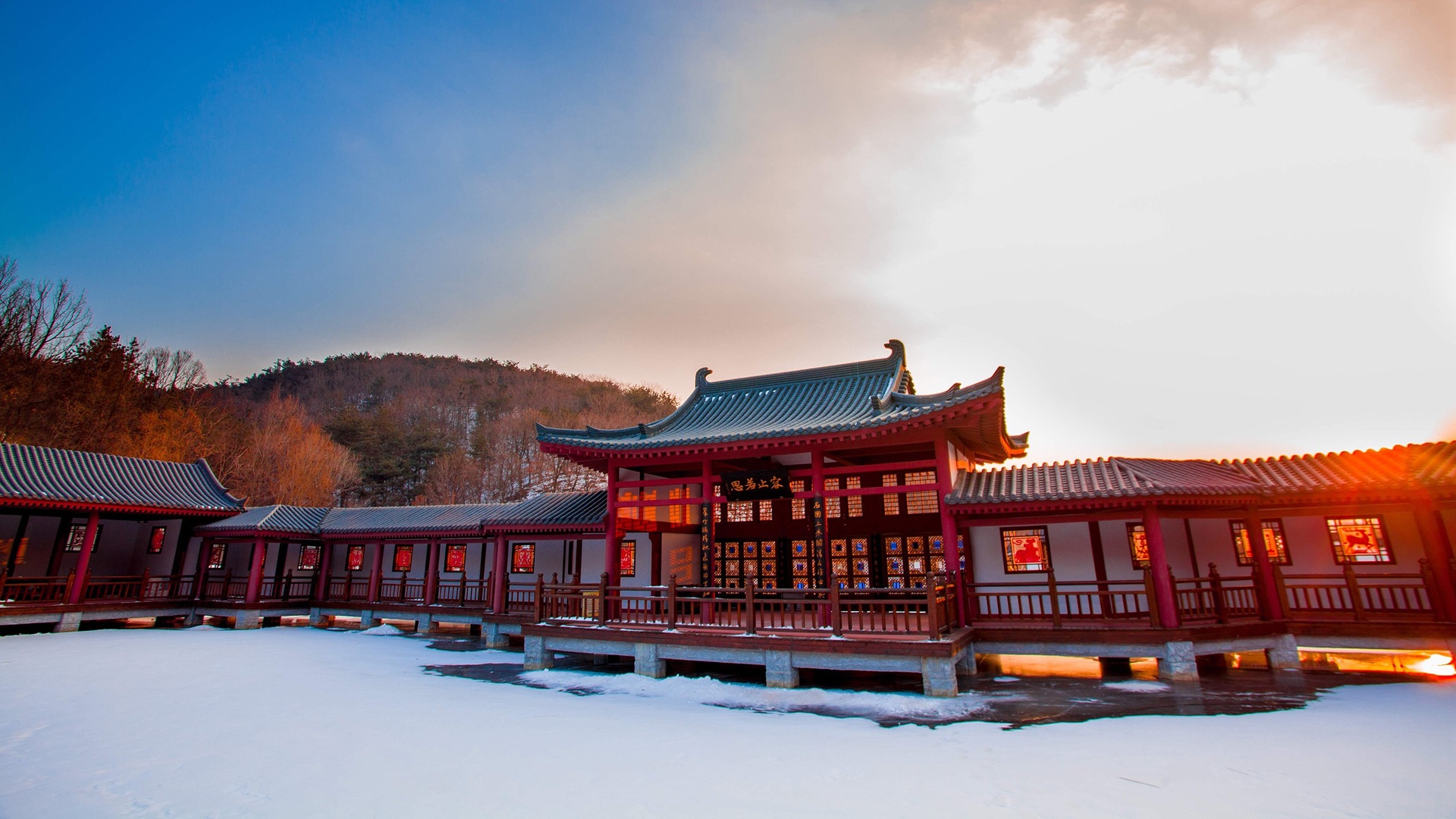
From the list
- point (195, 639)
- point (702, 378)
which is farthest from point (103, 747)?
point (702, 378)

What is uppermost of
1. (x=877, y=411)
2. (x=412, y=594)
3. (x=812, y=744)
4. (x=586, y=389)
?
(x=586, y=389)

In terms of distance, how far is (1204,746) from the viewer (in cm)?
696

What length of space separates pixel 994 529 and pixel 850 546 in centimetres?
323

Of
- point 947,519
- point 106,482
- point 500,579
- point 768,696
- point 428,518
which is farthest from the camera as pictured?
point 428,518

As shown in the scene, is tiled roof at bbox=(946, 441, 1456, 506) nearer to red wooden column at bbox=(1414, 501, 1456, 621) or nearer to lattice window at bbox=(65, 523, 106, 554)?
red wooden column at bbox=(1414, 501, 1456, 621)

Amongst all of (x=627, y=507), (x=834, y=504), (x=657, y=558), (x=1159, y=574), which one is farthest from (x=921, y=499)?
(x=627, y=507)

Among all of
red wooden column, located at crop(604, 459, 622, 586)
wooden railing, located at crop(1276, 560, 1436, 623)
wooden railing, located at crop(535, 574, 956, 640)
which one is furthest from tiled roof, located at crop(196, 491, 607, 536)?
wooden railing, located at crop(1276, 560, 1436, 623)

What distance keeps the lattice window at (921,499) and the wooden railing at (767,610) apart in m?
1.90

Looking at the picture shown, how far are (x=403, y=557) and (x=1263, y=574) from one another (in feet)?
77.8

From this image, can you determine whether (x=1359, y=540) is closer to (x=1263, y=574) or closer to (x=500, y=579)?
(x=1263, y=574)

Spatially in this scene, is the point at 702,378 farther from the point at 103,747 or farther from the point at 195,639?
the point at 195,639

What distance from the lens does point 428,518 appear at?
72.3ft

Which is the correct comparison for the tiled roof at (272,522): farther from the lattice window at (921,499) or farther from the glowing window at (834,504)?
the lattice window at (921,499)

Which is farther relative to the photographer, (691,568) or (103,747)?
(691,568)
